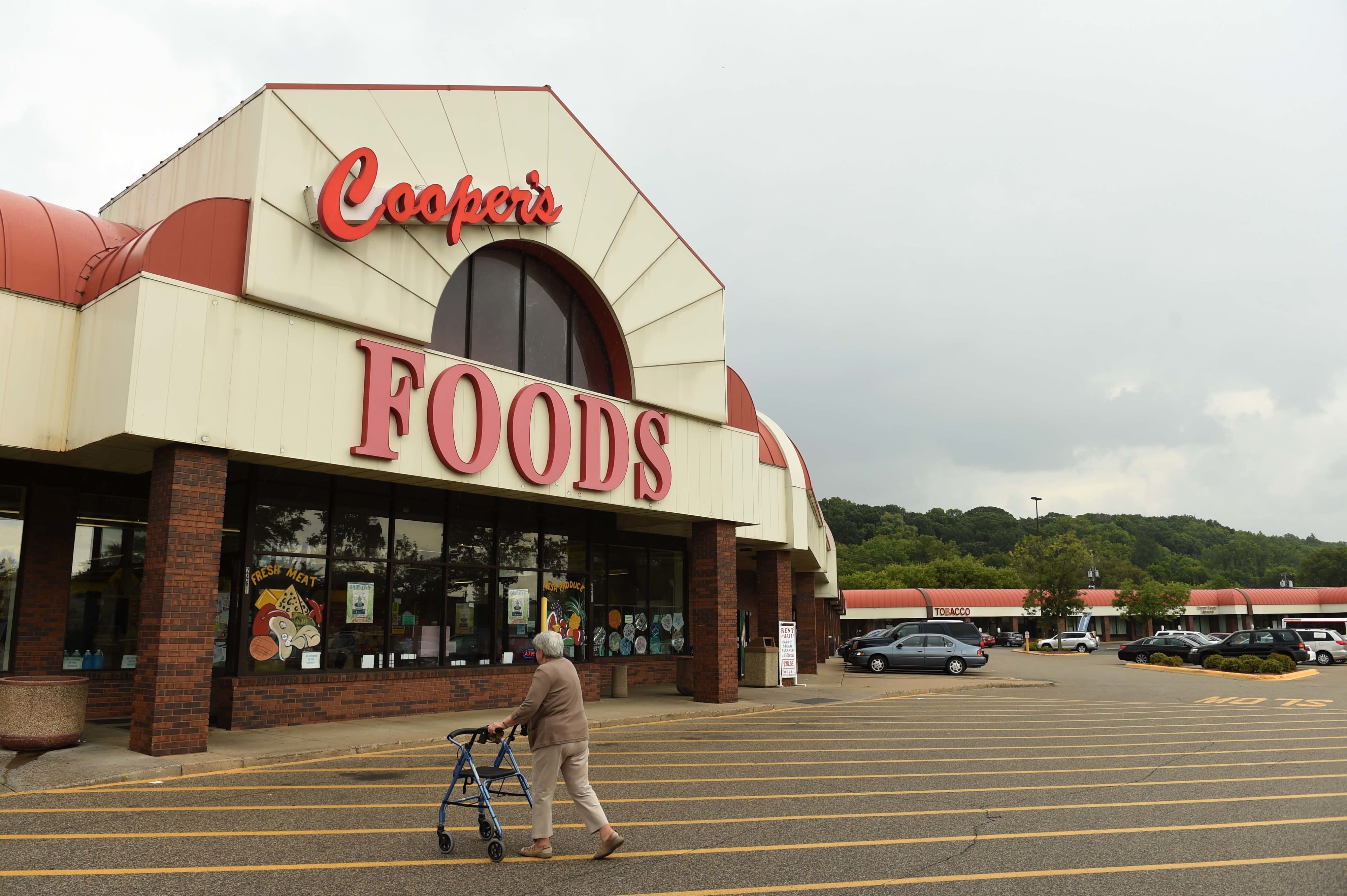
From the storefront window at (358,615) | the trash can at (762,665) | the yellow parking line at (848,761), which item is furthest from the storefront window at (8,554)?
the trash can at (762,665)

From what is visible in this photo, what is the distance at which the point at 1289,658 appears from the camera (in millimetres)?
33781

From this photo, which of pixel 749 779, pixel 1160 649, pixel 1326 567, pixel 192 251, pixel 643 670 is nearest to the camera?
pixel 749 779

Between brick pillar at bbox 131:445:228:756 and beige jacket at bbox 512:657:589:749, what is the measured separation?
6456 mm

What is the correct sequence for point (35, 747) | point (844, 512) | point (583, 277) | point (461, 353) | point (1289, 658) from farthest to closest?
point (844, 512)
point (1289, 658)
point (583, 277)
point (461, 353)
point (35, 747)

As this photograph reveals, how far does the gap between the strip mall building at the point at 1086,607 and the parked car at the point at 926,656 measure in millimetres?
38649

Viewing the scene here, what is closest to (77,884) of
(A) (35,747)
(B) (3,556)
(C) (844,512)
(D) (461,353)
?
(A) (35,747)

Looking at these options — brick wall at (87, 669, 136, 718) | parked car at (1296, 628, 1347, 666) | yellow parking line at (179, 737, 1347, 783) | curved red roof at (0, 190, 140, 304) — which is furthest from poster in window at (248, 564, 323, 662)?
parked car at (1296, 628, 1347, 666)

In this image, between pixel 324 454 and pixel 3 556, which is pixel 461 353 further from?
pixel 3 556

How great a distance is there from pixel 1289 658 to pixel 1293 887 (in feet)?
109

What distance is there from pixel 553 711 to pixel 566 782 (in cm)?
56

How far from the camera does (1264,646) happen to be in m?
36.8

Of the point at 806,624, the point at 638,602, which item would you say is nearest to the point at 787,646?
the point at 638,602

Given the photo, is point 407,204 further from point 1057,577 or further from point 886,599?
point 886,599

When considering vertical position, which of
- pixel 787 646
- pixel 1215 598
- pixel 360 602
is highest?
pixel 360 602
